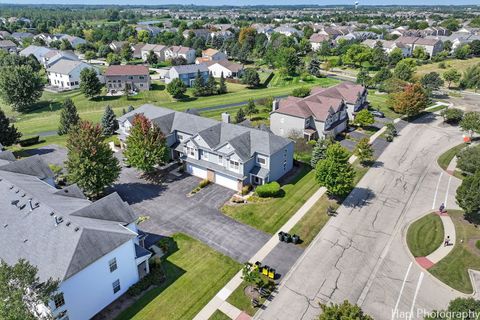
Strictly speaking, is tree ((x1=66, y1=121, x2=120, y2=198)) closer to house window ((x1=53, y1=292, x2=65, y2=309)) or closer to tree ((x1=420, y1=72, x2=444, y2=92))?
house window ((x1=53, y1=292, x2=65, y2=309))

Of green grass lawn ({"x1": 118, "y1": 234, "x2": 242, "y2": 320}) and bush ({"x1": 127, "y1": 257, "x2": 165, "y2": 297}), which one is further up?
bush ({"x1": 127, "y1": 257, "x2": 165, "y2": 297})

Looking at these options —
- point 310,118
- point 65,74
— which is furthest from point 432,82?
point 65,74

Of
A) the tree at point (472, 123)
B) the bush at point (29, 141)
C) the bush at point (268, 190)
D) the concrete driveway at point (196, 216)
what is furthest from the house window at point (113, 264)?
the tree at point (472, 123)

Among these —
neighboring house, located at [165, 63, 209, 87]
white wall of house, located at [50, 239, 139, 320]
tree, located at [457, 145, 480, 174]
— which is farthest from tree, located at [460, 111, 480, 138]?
neighboring house, located at [165, 63, 209, 87]

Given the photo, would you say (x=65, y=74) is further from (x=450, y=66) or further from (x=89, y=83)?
(x=450, y=66)

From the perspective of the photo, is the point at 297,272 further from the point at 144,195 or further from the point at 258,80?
the point at 258,80

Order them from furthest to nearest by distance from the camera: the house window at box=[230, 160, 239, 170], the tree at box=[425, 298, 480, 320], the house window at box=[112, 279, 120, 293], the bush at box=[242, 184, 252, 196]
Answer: the house window at box=[230, 160, 239, 170] → the bush at box=[242, 184, 252, 196] → the house window at box=[112, 279, 120, 293] → the tree at box=[425, 298, 480, 320]

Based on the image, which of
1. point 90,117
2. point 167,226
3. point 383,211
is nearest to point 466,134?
point 383,211
